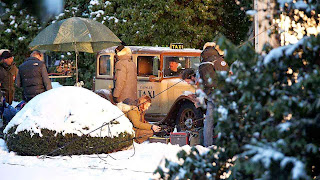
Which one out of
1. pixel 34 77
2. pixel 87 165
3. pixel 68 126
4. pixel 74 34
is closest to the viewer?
pixel 87 165

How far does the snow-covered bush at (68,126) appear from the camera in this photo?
25.9 feet

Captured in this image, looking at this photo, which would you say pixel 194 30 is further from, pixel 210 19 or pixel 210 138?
pixel 210 138

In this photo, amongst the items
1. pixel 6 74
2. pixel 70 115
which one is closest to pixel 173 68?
pixel 6 74

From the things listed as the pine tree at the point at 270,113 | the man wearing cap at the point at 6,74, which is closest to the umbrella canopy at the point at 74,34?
the man wearing cap at the point at 6,74

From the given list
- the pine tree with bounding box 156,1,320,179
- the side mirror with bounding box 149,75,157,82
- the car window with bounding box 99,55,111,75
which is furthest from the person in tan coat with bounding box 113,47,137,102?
the pine tree with bounding box 156,1,320,179

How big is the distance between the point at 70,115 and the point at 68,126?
0.93 feet

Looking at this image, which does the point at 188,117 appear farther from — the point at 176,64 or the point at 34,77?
the point at 34,77

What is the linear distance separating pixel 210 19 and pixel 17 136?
1166 centimetres

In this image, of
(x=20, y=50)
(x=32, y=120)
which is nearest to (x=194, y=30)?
(x=20, y=50)

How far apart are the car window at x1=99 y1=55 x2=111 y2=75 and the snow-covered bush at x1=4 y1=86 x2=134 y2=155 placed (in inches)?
164

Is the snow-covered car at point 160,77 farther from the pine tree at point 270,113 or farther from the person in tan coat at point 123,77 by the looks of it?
the pine tree at point 270,113

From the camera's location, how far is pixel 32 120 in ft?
26.6

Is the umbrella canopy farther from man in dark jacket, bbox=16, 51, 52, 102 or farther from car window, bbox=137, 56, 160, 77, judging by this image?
man in dark jacket, bbox=16, 51, 52, 102

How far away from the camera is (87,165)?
24.0 ft
